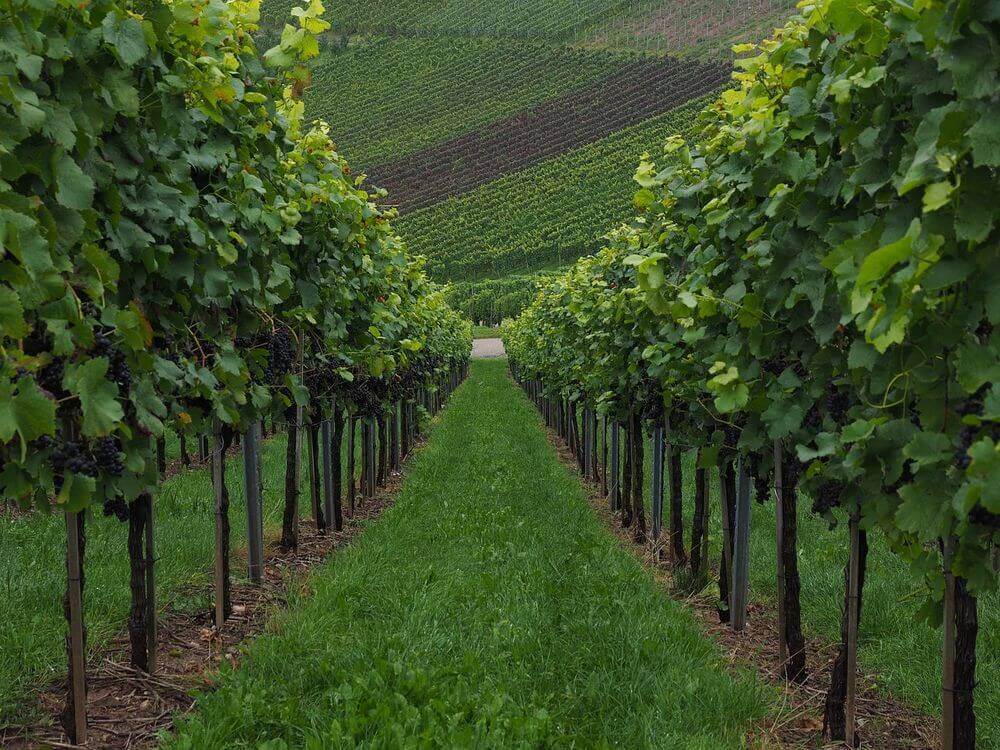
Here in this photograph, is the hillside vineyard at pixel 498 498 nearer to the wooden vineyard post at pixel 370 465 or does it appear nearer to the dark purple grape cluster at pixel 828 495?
the dark purple grape cluster at pixel 828 495

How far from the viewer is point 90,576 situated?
540 centimetres

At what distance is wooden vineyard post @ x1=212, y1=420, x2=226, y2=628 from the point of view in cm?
502

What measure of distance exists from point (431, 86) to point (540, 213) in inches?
1211

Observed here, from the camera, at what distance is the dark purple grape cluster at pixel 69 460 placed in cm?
279

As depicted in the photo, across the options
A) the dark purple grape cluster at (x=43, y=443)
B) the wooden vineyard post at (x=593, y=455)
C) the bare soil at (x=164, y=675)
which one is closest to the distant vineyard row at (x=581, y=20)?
the wooden vineyard post at (x=593, y=455)

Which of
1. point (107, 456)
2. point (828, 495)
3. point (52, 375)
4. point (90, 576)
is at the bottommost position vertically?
point (90, 576)

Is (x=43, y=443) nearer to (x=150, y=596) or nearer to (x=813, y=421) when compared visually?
(x=150, y=596)

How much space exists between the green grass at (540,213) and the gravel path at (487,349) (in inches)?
319

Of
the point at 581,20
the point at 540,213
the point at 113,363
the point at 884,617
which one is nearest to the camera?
the point at 113,363

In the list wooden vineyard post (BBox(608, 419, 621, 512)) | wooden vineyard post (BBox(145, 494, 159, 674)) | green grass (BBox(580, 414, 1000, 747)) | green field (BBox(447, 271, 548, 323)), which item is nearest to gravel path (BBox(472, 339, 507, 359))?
green field (BBox(447, 271, 548, 323))

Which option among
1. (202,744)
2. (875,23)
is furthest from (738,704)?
(875,23)

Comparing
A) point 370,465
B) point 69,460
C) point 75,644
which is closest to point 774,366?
point 69,460

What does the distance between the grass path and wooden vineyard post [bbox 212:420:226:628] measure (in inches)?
16.4

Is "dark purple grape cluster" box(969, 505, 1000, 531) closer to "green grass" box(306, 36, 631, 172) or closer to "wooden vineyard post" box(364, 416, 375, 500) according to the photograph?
"wooden vineyard post" box(364, 416, 375, 500)
